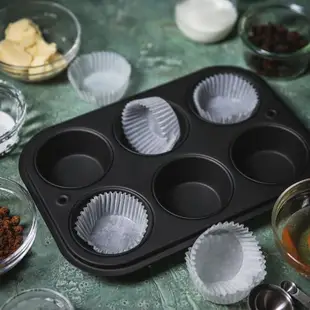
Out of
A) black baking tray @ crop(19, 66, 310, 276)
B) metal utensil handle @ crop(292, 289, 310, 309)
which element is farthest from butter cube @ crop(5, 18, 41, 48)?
metal utensil handle @ crop(292, 289, 310, 309)

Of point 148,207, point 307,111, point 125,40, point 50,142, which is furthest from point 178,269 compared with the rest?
point 125,40

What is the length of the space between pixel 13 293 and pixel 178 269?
0.25 meters

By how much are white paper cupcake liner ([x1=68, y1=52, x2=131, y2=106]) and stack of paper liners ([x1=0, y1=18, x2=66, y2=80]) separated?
4cm

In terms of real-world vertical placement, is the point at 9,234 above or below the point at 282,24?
below

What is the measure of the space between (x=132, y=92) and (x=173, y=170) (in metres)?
0.23

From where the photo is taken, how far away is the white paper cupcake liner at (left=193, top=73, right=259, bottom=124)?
1.19m

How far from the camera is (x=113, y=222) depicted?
1.06 m

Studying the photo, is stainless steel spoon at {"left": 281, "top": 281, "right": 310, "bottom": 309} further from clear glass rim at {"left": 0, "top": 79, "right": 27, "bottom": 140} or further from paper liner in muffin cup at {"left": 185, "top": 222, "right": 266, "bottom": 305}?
→ clear glass rim at {"left": 0, "top": 79, "right": 27, "bottom": 140}

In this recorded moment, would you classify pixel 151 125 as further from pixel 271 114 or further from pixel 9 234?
pixel 9 234

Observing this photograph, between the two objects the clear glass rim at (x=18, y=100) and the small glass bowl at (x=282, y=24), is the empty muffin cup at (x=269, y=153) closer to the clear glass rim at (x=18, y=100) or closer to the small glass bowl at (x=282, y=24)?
the small glass bowl at (x=282, y=24)

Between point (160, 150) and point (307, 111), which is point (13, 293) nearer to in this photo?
point (160, 150)

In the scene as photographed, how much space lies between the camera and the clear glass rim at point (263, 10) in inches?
48.3

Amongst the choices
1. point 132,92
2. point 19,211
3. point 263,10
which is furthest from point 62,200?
point 263,10

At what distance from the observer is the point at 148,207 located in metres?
1.01
